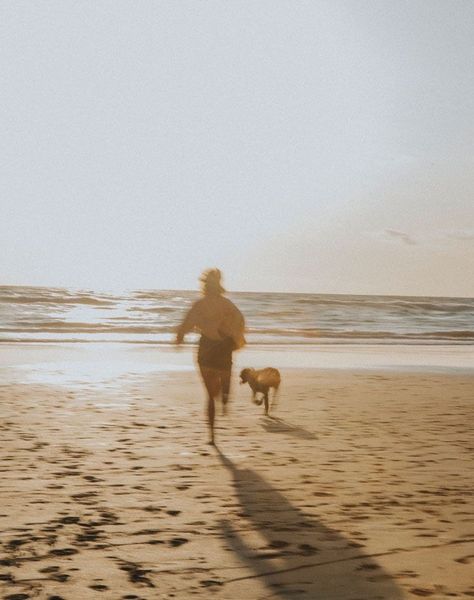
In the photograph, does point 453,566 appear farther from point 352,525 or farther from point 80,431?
point 80,431

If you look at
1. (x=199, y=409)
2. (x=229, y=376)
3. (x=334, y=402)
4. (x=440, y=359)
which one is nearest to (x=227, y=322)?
(x=229, y=376)

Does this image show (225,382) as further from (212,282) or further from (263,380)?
(263,380)

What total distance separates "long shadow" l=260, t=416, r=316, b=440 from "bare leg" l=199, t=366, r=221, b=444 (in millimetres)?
947

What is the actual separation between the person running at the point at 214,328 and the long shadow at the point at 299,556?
2.50m

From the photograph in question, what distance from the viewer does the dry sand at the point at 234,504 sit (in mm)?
3844

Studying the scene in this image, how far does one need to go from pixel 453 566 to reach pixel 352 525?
0.85 m

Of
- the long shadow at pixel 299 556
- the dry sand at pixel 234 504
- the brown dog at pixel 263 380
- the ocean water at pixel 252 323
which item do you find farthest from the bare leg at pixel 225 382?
the ocean water at pixel 252 323

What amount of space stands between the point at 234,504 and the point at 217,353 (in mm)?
2628

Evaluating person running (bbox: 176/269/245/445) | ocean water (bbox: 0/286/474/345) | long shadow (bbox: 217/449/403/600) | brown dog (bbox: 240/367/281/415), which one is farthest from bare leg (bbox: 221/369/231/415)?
ocean water (bbox: 0/286/474/345)

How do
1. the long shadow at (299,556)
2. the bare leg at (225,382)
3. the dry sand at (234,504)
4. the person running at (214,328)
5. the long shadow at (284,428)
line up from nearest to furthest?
the long shadow at (299,556) → the dry sand at (234,504) → the person running at (214,328) → the bare leg at (225,382) → the long shadow at (284,428)

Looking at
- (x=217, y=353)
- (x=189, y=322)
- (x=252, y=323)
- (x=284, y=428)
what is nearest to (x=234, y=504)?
(x=217, y=353)

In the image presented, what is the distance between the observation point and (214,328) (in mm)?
7816

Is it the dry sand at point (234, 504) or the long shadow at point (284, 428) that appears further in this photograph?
the long shadow at point (284, 428)

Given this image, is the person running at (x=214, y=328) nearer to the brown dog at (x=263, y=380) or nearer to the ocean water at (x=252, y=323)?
the brown dog at (x=263, y=380)
